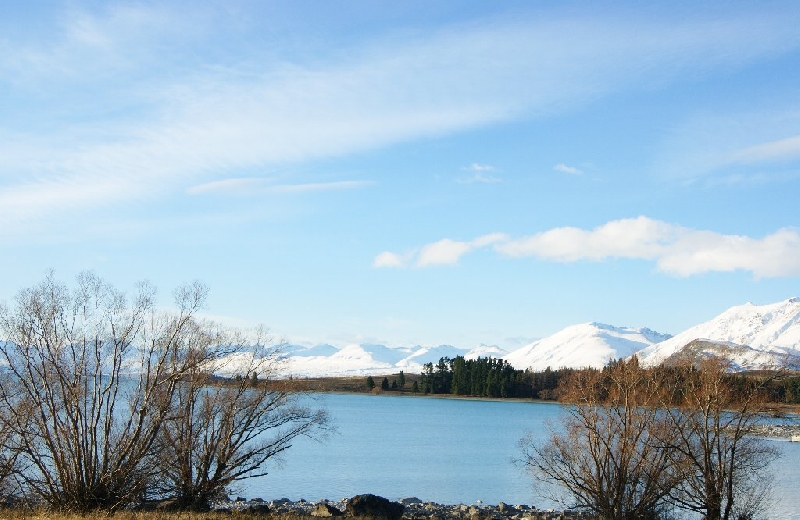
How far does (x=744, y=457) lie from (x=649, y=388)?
4506mm

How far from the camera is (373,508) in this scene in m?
29.1

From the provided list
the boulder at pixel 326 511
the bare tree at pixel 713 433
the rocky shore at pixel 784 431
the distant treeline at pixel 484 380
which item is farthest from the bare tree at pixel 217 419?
the distant treeline at pixel 484 380

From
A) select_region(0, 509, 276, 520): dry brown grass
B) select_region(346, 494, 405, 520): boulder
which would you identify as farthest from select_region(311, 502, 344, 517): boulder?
select_region(0, 509, 276, 520): dry brown grass

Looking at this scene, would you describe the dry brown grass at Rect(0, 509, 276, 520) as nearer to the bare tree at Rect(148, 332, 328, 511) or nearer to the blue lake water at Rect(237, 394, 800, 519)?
the bare tree at Rect(148, 332, 328, 511)

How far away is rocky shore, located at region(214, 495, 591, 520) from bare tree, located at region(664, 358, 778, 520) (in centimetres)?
462

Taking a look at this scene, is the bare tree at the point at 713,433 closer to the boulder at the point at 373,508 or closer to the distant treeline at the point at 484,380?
the boulder at the point at 373,508

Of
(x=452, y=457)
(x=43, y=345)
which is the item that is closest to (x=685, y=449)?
(x=43, y=345)

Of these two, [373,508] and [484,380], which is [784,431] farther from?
[373,508]

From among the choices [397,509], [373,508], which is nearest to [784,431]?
[397,509]

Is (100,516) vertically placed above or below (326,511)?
above

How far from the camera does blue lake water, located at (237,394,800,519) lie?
1775 inches

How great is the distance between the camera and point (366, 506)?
29.0 metres

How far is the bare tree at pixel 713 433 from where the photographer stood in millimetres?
29859

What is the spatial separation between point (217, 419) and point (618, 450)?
16210mm
